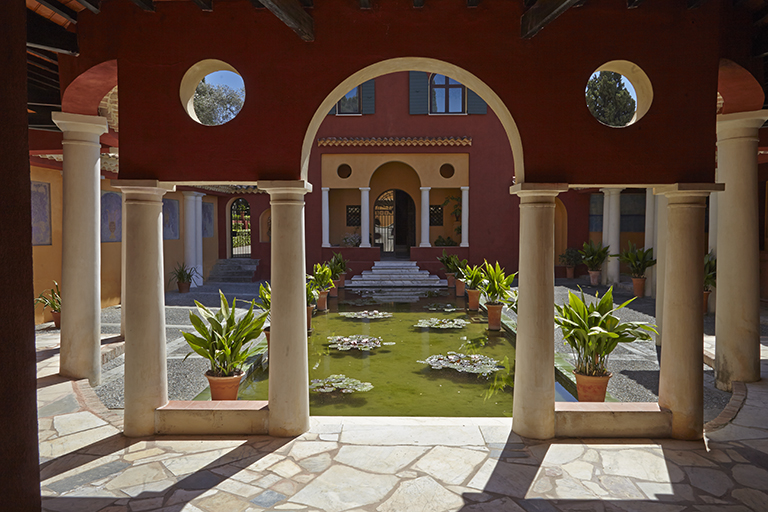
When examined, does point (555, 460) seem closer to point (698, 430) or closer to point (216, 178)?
point (698, 430)

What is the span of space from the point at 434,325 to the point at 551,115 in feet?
19.6

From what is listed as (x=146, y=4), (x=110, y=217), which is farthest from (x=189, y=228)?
(x=146, y=4)

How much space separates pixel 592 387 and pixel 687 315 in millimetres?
1163

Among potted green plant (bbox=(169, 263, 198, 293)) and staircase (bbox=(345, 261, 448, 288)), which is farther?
staircase (bbox=(345, 261, 448, 288))

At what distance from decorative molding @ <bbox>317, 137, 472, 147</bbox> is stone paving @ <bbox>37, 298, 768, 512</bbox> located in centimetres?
1323

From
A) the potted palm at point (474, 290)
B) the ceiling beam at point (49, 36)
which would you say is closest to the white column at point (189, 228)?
the potted palm at point (474, 290)

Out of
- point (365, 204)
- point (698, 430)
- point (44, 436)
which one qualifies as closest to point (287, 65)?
point (44, 436)

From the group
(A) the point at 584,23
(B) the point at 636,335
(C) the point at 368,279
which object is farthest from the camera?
(C) the point at 368,279

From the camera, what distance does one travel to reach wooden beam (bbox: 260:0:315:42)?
337 centimetres

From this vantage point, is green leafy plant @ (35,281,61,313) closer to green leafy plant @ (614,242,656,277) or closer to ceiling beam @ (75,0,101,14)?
ceiling beam @ (75,0,101,14)

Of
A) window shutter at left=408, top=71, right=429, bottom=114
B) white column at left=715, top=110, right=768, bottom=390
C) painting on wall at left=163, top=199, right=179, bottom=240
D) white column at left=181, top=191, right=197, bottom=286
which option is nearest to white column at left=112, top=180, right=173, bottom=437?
white column at left=715, top=110, right=768, bottom=390

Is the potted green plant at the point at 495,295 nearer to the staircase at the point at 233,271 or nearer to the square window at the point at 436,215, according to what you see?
the square window at the point at 436,215

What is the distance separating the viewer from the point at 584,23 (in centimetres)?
407

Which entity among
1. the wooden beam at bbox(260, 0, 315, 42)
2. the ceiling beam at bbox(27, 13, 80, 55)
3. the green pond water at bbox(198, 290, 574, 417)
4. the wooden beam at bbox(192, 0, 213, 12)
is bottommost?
the green pond water at bbox(198, 290, 574, 417)
